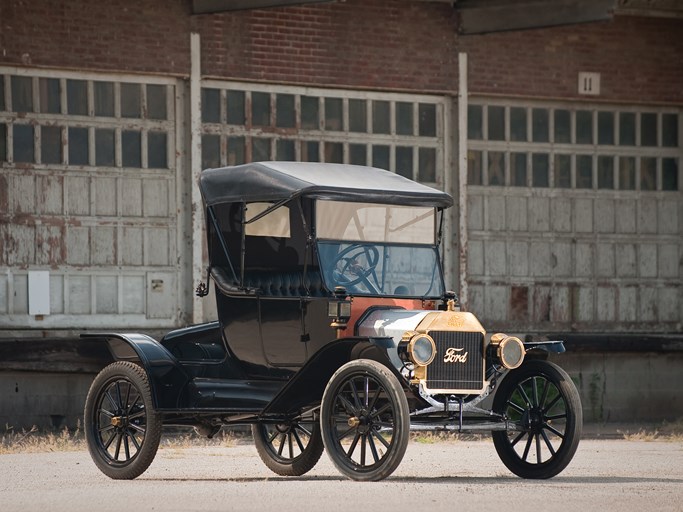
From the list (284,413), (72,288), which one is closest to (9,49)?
(72,288)

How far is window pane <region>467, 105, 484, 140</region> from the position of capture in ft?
67.6

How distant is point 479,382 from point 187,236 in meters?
8.52

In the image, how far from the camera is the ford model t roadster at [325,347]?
35.4 feet

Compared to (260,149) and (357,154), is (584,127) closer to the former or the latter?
(357,154)

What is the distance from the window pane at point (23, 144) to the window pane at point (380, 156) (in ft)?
14.1

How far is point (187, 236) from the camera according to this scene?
19.0 metres

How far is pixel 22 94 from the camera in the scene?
716 inches

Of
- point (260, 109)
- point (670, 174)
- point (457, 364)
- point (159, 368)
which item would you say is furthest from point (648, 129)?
point (159, 368)

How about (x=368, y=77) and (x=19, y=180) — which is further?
(x=368, y=77)

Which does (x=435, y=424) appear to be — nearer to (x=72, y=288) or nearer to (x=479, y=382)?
(x=479, y=382)

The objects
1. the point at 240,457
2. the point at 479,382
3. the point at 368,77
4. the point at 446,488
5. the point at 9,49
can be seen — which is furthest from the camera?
the point at 368,77

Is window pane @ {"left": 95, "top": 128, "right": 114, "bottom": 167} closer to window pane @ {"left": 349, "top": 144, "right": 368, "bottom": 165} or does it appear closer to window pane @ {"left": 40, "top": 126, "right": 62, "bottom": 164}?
window pane @ {"left": 40, "top": 126, "right": 62, "bottom": 164}

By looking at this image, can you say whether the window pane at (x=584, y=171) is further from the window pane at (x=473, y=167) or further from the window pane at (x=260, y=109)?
the window pane at (x=260, y=109)

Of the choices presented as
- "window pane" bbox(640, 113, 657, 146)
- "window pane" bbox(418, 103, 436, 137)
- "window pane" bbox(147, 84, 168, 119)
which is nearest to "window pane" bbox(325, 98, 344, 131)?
"window pane" bbox(418, 103, 436, 137)
